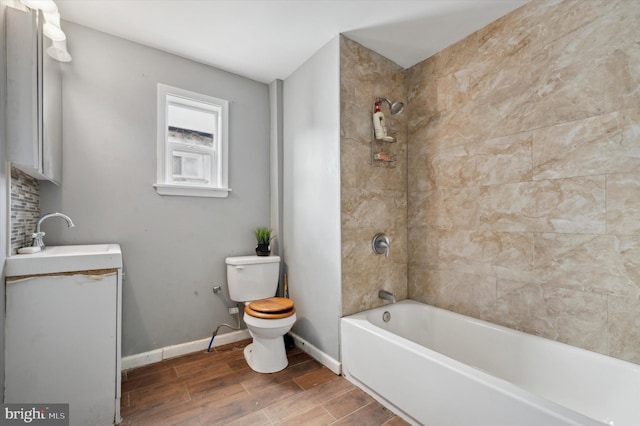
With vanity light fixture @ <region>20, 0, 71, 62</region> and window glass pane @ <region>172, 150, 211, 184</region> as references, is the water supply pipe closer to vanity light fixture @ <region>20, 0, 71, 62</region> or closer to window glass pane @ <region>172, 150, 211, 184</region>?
window glass pane @ <region>172, 150, 211, 184</region>

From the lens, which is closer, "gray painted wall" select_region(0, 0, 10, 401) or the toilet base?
"gray painted wall" select_region(0, 0, 10, 401)

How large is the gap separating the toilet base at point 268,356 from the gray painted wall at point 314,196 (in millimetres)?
306

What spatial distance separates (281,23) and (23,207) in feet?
6.37

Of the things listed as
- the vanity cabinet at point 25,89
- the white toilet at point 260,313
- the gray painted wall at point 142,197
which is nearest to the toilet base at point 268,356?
the white toilet at point 260,313

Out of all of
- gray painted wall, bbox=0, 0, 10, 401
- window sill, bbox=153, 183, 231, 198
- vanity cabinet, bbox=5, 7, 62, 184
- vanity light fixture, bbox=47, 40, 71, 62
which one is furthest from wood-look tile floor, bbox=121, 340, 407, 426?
vanity light fixture, bbox=47, 40, 71, 62

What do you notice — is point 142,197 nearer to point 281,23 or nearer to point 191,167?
point 191,167

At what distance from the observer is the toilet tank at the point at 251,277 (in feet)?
7.72

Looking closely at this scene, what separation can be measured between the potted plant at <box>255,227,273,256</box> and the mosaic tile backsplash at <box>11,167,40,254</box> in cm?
148

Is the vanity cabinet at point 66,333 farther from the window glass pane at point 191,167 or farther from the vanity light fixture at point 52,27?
the vanity light fixture at point 52,27

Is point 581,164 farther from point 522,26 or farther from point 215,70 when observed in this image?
point 215,70

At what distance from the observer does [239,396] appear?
69.5 inches

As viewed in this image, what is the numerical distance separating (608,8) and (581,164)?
30.9 inches

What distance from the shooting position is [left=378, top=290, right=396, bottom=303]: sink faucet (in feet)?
6.92

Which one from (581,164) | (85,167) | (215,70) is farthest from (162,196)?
(581,164)
